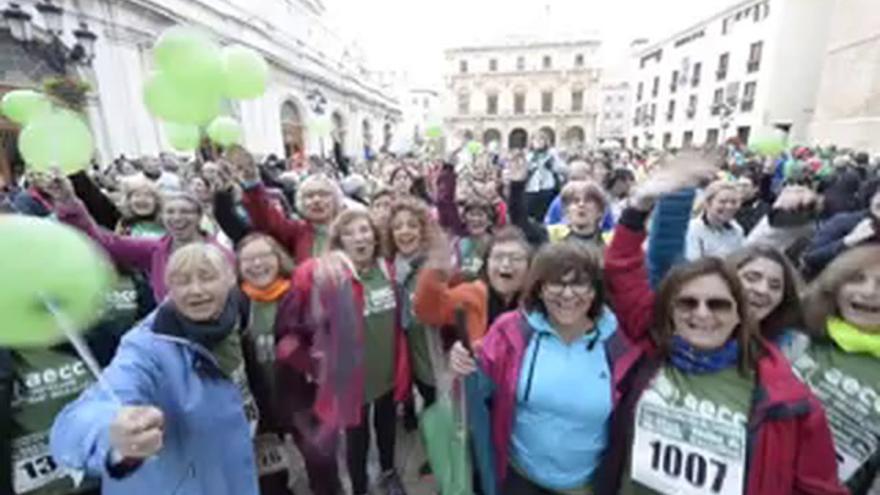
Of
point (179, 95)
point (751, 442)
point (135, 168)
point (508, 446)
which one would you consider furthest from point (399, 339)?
point (135, 168)

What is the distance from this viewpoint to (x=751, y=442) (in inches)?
57.4

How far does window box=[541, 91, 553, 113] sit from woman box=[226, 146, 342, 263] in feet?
211

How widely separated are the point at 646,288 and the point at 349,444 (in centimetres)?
198

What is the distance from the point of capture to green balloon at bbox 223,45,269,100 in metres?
3.11

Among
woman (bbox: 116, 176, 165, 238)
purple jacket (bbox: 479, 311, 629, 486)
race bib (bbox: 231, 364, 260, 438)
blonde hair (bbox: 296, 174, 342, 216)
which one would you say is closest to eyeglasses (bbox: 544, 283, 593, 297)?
purple jacket (bbox: 479, 311, 629, 486)

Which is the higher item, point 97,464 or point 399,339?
point 97,464

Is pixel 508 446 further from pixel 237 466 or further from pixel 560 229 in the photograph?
pixel 560 229

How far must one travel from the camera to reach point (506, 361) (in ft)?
5.98

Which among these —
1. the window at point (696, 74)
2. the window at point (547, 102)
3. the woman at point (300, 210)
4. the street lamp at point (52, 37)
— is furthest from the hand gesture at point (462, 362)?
the window at point (547, 102)

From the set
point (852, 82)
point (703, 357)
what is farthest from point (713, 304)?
point (852, 82)

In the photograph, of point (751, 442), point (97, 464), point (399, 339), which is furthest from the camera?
point (399, 339)

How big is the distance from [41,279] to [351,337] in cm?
142

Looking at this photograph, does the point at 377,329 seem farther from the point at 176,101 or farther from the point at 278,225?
the point at 176,101

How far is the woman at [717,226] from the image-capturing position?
11.1 feet
